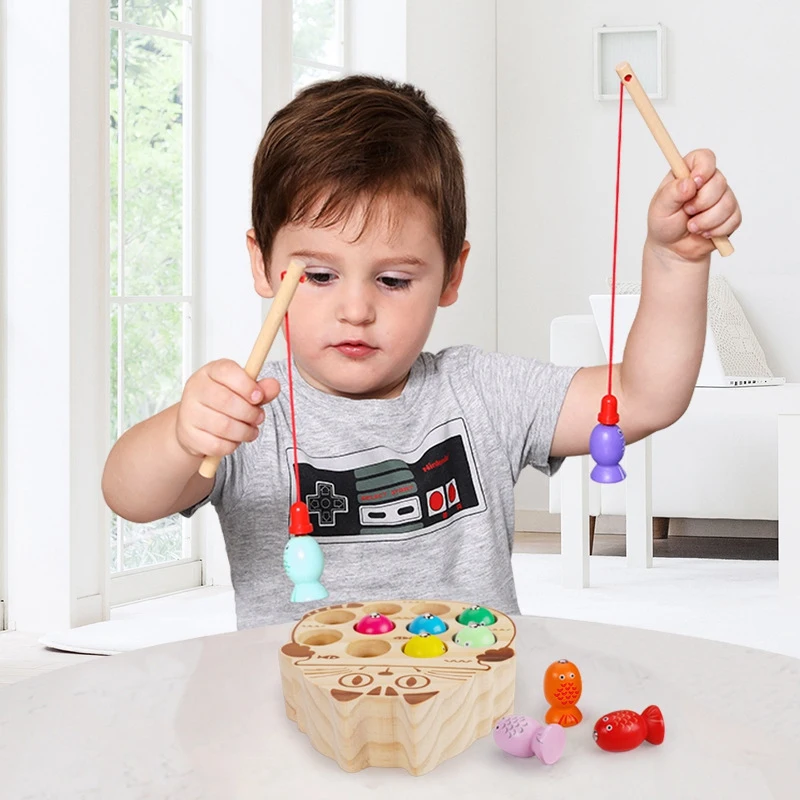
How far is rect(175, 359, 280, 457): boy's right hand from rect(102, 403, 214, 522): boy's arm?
0.40 feet

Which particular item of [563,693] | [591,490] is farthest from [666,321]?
[591,490]

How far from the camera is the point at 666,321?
99 centimetres

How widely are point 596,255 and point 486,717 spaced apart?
3659 mm

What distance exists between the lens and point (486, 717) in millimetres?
542

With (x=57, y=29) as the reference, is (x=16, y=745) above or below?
below

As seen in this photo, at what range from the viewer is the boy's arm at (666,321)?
33.5 inches

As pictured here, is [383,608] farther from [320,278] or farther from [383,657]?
[320,278]

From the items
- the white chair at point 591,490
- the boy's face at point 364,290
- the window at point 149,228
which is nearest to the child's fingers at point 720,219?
the boy's face at point 364,290

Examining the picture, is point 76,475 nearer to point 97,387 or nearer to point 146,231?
point 97,387

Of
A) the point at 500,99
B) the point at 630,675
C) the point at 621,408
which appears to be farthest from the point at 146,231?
the point at 630,675

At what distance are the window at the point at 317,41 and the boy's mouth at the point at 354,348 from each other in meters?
2.45

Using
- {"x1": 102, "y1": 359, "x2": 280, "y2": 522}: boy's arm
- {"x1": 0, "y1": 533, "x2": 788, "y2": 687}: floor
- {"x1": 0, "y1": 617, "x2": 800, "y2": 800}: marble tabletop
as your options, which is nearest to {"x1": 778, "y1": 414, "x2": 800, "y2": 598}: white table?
{"x1": 0, "y1": 533, "x2": 788, "y2": 687}: floor

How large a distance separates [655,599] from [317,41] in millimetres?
1826

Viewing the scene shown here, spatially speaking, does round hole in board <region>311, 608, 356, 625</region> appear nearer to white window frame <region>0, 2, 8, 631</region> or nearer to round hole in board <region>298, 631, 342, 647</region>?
round hole in board <region>298, 631, 342, 647</region>
